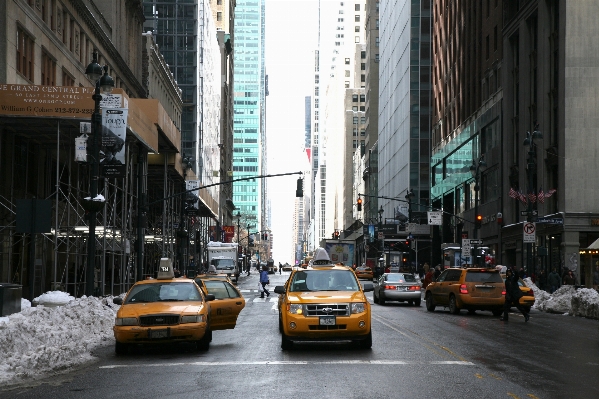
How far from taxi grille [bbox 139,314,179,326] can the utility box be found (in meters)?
3.23

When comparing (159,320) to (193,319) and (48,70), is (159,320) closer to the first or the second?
(193,319)

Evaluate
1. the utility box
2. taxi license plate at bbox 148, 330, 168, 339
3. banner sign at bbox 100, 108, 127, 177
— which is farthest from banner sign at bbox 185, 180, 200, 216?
taxi license plate at bbox 148, 330, 168, 339

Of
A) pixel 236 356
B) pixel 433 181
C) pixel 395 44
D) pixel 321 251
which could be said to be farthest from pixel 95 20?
pixel 395 44

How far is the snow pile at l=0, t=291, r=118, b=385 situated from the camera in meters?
14.4

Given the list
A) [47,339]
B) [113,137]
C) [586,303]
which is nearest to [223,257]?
[113,137]

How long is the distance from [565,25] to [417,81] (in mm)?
55173

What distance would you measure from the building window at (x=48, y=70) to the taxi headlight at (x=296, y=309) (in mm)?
26043

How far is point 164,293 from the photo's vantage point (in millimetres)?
18672

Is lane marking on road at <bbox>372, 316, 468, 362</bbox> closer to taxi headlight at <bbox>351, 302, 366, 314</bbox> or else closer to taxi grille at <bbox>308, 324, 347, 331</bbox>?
taxi headlight at <bbox>351, 302, 366, 314</bbox>

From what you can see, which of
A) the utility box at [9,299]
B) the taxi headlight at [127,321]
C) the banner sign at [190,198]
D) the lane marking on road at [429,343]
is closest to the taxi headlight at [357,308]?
the lane marking on road at [429,343]

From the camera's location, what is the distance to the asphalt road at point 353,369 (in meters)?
12.1

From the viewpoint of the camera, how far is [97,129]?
25.5m

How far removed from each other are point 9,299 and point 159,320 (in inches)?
145

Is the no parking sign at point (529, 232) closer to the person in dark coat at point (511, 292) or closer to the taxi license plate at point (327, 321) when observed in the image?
the person in dark coat at point (511, 292)
